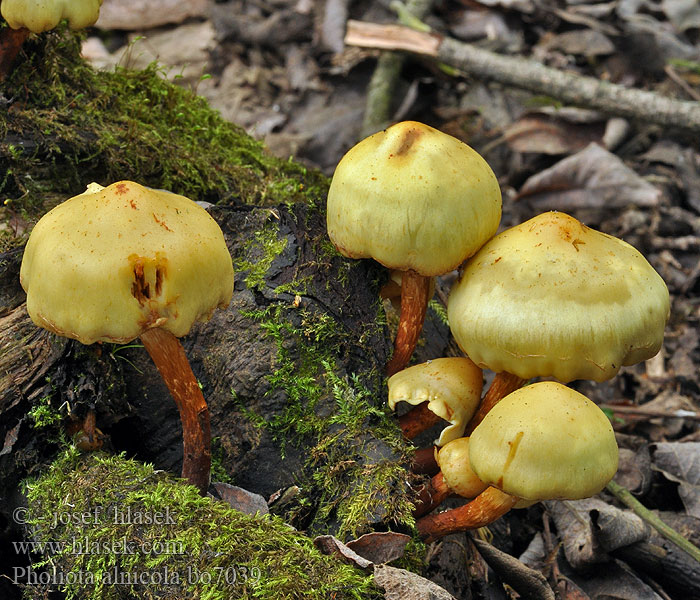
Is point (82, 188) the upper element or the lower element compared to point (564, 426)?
lower

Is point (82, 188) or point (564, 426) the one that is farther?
point (82, 188)

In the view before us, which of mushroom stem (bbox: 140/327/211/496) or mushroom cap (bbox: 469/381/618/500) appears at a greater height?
mushroom cap (bbox: 469/381/618/500)

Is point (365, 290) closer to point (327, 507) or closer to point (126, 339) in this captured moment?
point (327, 507)

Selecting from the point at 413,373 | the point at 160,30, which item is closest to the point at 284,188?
the point at 413,373

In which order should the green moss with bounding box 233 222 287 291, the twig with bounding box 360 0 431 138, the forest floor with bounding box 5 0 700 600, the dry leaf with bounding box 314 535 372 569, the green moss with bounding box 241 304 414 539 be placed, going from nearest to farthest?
1. the dry leaf with bounding box 314 535 372 569
2. the green moss with bounding box 241 304 414 539
3. the green moss with bounding box 233 222 287 291
4. the forest floor with bounding box 5 0 700 600
5. the twig with bounding box 360 0 431 138

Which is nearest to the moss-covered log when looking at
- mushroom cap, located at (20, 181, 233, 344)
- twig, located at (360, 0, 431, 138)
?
mushroom cap, located at (20, 181, 233, 344)

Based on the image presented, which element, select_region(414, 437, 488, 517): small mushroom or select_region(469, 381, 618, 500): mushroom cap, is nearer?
select_region(469, 381, 618, 500): mushroom cap

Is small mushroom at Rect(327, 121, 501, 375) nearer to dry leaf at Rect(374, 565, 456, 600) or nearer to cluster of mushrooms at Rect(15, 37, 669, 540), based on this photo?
cluster of mushrooms at Rect(15, 37, 669, 540)
